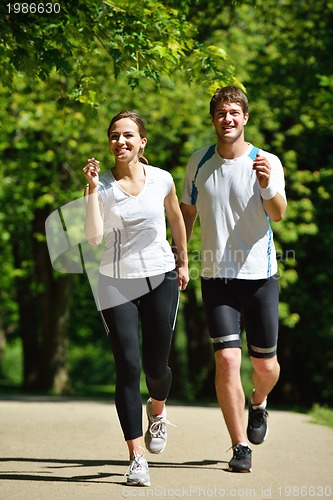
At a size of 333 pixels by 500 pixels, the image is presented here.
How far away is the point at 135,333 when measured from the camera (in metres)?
5.99

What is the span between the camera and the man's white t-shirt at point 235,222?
6289 mm

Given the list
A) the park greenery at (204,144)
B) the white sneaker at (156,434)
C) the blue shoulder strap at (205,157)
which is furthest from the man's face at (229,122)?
the park greenery at (204,144)

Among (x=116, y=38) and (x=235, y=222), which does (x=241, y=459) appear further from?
(x=116, y=38)

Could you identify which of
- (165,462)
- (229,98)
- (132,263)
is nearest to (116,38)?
(229,98)

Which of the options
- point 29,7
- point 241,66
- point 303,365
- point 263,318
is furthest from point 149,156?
point 263,318

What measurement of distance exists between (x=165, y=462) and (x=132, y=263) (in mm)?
1601

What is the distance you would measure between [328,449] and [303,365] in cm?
1577

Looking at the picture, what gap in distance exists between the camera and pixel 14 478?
5.92m

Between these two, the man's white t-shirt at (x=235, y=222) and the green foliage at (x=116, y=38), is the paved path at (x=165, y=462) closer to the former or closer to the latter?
the man's white t-shirt at (x=235, y=222)

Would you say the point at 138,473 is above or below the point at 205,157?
below

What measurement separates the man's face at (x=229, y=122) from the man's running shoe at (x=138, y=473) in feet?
6.97

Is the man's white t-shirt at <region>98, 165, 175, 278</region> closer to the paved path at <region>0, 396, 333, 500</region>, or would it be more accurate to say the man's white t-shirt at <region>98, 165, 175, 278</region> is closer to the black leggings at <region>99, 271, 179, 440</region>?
the black leggings at <region>99, 271, 179, 440</region>

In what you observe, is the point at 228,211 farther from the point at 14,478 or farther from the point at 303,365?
the point at 303,365

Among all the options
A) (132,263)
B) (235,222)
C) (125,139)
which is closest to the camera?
(132,263)
